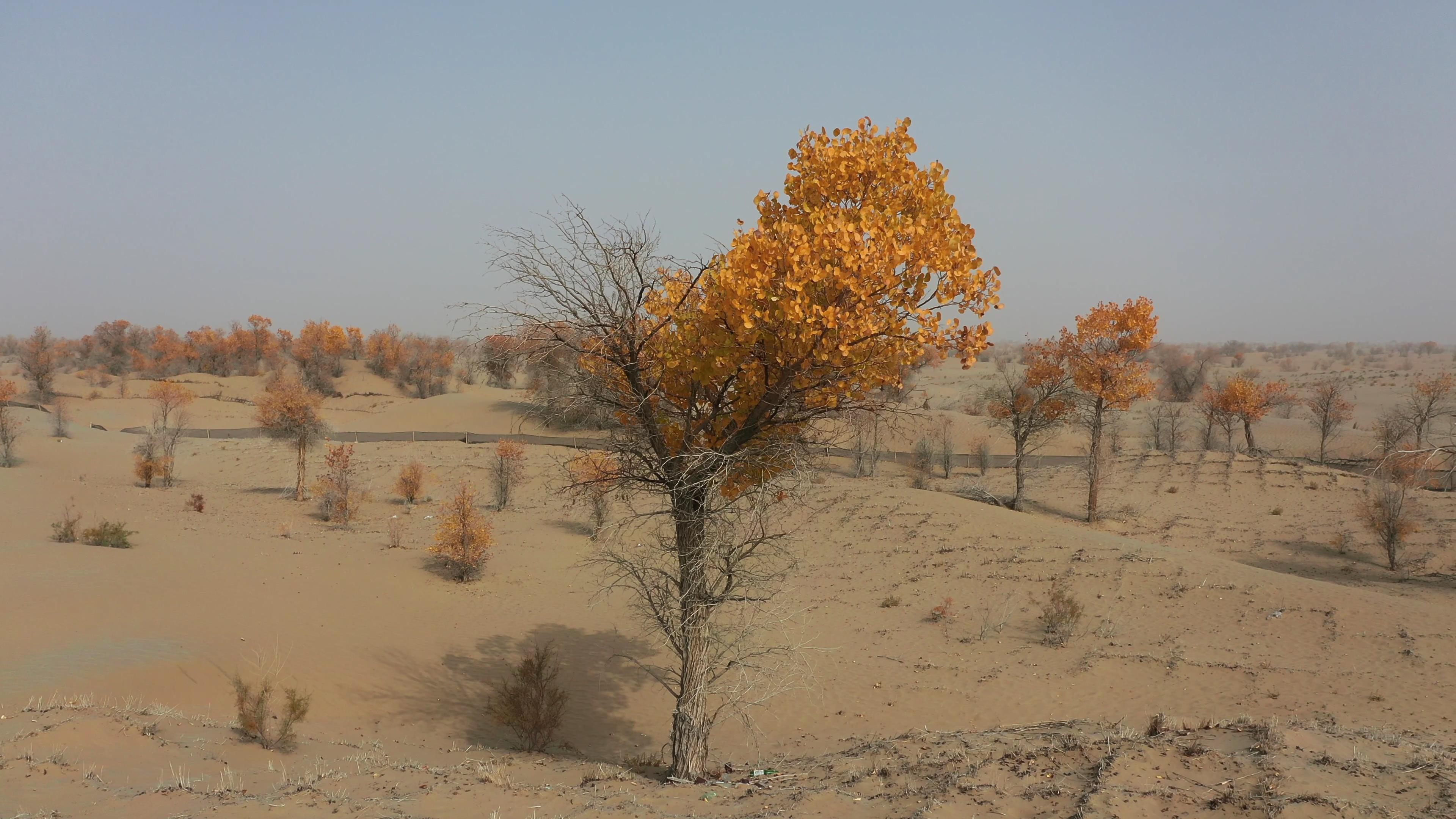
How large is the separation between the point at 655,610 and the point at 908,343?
367 cm

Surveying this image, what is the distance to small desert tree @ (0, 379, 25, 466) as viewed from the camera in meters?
24.8

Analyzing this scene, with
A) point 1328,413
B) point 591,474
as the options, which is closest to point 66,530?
point 591,474

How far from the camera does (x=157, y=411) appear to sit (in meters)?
37.2

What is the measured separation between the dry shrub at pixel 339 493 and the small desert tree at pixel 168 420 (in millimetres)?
6577

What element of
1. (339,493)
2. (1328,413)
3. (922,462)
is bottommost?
(339,493)

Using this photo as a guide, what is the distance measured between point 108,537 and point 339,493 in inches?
250

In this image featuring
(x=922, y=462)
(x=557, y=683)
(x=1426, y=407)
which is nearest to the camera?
(x=557, y=683)

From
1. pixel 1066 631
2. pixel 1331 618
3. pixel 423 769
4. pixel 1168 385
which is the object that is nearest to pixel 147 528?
pixel 423 769

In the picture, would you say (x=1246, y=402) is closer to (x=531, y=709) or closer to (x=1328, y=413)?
(x=1328, y=413)

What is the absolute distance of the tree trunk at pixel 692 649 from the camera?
7305mm

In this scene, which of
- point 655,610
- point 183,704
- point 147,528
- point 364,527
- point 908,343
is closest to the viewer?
point 908,343

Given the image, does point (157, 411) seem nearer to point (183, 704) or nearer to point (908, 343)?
point (183, 704)

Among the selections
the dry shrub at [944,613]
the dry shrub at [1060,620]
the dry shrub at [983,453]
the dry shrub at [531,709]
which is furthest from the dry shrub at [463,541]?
the dry shrub at [983,453]

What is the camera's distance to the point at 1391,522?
1702 centimetres
